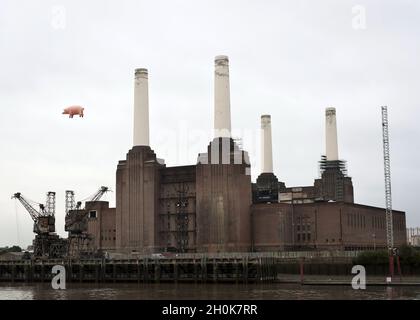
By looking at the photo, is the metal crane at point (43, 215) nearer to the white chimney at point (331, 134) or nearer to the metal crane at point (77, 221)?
the metal crane at point (77, 221)

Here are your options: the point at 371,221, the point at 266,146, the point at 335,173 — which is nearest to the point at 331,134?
the point at 335,173

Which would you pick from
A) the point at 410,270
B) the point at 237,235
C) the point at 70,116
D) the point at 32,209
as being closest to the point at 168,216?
the point at 237,235

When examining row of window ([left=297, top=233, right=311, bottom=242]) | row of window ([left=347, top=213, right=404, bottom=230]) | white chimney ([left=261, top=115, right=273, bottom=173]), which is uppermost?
white chimney ([left=261, top=115, right=273, bottom=173])

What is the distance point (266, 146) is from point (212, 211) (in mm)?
24860

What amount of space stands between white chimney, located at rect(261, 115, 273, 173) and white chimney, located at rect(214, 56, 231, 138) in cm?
2094

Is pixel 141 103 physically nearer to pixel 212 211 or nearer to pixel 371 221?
pixel 212 211

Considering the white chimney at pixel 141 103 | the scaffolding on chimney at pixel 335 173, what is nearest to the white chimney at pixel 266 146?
the scaffolding on chimney at pixel 335 173

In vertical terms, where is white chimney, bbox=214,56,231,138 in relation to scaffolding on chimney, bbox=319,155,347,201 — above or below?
above

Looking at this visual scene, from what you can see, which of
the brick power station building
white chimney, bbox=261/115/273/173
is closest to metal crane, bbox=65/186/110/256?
the brick power station building

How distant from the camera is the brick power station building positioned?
9406cm

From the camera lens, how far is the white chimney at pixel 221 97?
9338 cm

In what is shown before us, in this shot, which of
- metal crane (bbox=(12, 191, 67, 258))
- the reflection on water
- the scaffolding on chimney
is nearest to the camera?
the reflection on water

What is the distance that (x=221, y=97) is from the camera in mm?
93312

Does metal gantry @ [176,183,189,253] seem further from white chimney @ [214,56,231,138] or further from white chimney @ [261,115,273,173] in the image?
white chimney @ [261,115,273,173]
